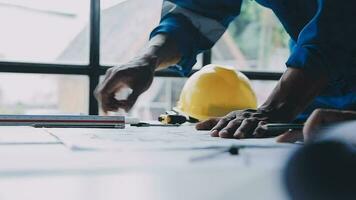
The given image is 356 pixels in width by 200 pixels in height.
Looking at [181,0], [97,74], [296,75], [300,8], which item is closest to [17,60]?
[97,74]

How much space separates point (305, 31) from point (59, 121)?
52 cm

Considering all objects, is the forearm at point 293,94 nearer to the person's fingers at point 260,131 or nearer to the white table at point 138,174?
the person's fingers at point 260,131

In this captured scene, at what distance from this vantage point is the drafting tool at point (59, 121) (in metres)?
0.99

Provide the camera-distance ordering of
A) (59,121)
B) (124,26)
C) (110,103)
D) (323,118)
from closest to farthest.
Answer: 1. (323,118)
2. (59,121)
3. (110,103)
4. (124,26)

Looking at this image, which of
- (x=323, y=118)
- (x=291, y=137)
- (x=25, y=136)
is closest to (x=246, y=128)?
(x=291, y=137)

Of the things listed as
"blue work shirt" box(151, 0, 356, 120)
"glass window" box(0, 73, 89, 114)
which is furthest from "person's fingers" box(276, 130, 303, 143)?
"glass window" box(0, 73, 89, 114)

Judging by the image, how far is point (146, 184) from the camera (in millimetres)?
410

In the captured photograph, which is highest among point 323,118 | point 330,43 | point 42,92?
point 330,43

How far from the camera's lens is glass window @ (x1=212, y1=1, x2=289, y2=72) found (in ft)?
8.44

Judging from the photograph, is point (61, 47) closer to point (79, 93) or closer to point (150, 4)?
point (79, 93)

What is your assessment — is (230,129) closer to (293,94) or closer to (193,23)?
(293,94)

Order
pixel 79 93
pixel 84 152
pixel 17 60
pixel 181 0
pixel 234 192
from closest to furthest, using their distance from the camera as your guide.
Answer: pixel 234 192 → pixel 84 152 → pixel 181 0 → pixel 17 60 → pixel 79 93

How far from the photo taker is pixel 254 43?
299 centimetres

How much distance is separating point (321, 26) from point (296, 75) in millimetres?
102
